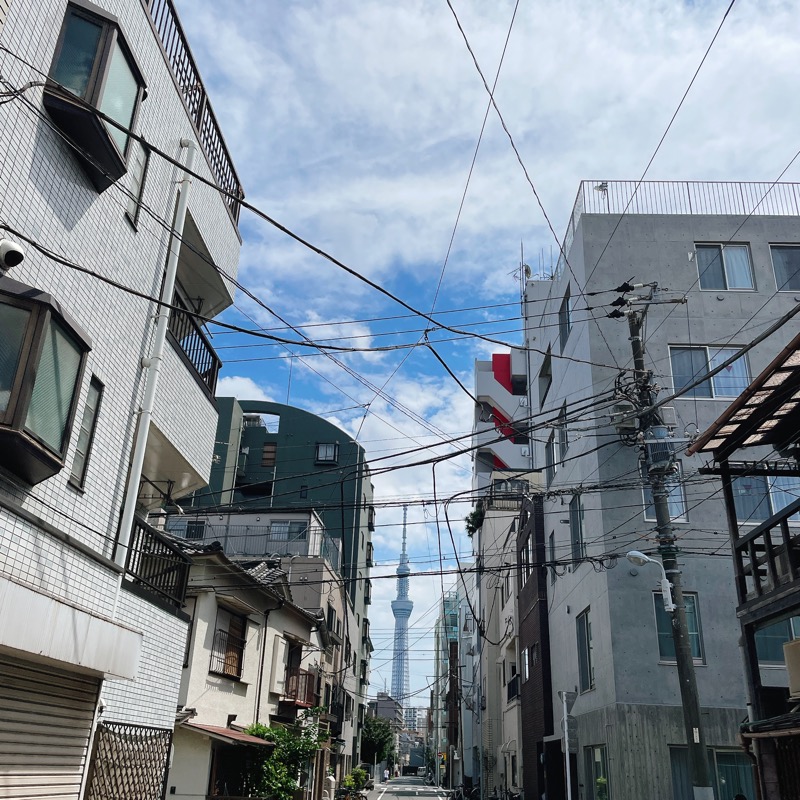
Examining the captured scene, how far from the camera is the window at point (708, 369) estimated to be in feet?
74.1

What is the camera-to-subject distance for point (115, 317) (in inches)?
395

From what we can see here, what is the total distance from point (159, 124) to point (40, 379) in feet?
18.2

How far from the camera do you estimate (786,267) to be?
79.2 ft

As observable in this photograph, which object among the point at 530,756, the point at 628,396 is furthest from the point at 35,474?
the point at 530,756

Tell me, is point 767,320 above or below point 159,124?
above

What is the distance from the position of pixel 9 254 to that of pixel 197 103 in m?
7.53

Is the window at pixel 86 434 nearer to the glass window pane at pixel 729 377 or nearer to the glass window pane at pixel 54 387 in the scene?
the glass window pane at pixel 54 387

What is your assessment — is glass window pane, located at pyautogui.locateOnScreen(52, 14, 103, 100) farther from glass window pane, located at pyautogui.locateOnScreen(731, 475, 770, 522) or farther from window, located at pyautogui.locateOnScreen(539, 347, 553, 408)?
window, located at pyautogui.locateOnScreen(539, 347, 553, 408)

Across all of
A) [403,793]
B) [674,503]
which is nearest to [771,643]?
[674,503]

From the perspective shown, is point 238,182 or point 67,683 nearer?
point 67,683

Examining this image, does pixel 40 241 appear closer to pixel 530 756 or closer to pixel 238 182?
pixel 238 182

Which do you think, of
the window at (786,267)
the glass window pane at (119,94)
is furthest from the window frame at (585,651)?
the glass window pane at (119,94)

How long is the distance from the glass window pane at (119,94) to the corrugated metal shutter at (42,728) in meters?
6.25

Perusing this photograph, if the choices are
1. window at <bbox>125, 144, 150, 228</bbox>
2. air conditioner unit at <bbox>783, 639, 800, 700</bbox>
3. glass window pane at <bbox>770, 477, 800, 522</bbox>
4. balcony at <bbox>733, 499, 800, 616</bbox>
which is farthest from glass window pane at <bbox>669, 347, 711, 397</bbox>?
window at <bbox>125, 144, 150, 228</bbox>
